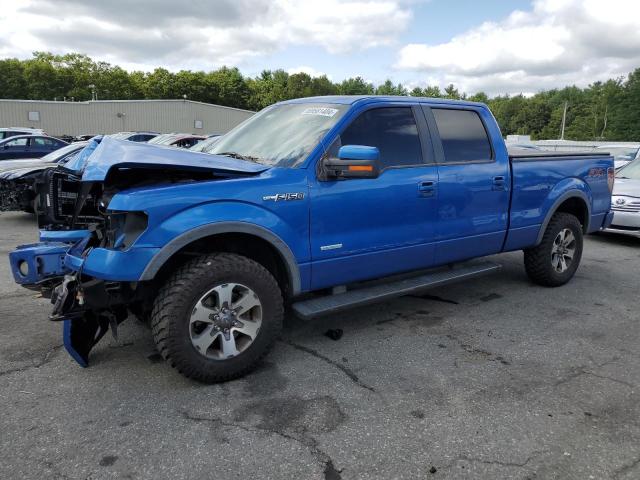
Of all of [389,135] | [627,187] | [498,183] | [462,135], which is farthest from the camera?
[627,187]

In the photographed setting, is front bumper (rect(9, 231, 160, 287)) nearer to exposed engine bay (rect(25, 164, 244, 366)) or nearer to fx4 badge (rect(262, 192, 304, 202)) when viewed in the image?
exposed engine bay (rect(25, 164, 244, 366))

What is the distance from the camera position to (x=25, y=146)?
56.1 feet

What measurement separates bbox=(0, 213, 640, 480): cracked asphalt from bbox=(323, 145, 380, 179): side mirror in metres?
1.37

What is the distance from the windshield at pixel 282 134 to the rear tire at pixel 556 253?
2900mm

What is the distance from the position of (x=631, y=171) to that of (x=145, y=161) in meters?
9.66

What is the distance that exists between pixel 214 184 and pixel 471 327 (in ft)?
8.63

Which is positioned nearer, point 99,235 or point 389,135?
point 99,235

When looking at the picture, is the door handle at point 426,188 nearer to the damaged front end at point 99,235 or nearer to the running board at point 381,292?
the running board at point 381,292

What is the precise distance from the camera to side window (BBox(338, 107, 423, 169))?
12.8 ft

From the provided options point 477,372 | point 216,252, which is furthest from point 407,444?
point 216,252

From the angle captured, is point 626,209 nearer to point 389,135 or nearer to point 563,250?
point 563,250

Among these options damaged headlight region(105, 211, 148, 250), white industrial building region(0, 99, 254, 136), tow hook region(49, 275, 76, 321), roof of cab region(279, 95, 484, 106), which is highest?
white industrial building region(0, 99, 254, 136)

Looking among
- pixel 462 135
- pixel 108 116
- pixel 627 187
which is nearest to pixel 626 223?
pixel 627 187

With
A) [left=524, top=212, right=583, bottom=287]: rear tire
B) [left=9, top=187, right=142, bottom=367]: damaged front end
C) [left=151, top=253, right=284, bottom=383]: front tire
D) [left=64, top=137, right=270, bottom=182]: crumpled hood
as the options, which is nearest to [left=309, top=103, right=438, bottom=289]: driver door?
[left=151, top=253, right=284, bottom=383]: front tire
